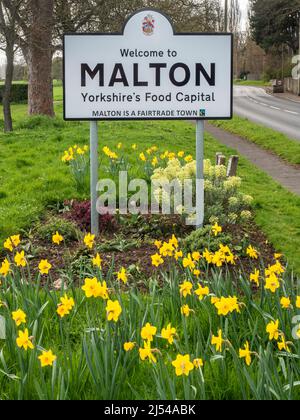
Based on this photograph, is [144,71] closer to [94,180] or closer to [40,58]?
[94,180]

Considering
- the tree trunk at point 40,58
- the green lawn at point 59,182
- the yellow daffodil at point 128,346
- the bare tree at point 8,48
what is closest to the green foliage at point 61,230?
the green lawn at point 59,182

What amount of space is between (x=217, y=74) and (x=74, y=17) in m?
15.9

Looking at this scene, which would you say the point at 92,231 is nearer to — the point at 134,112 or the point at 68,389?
the point at 134,112

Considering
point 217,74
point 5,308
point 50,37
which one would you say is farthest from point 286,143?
point 5,308

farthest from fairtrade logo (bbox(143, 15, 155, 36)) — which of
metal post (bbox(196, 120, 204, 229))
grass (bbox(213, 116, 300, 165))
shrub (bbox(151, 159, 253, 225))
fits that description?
grass (bbox(213, 116, 300, 165))

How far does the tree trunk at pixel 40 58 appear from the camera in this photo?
19.0 meters

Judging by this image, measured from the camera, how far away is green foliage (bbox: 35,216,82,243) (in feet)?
20.1

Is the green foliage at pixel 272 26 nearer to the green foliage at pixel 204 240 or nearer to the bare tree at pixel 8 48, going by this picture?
the bare tree at pixel 8 48

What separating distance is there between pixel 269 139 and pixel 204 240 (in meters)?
12.0

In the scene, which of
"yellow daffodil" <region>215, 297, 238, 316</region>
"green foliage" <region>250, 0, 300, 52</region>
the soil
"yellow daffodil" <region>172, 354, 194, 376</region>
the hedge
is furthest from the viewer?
"green foliage" <region>250, 0, 300, 52</region>

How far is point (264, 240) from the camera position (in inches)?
245

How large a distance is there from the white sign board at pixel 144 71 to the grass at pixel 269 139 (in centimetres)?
716

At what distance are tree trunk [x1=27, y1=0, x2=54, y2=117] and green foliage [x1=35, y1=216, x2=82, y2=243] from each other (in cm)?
1332

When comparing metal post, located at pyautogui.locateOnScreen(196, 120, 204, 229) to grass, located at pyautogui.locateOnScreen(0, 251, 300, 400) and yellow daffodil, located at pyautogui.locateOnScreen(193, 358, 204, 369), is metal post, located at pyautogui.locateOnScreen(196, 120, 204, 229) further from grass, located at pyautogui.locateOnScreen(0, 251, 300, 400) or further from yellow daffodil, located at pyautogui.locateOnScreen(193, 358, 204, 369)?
yellow daffodil, located at pyautogui.locateOnScreen(193, 358, 204, 369)
